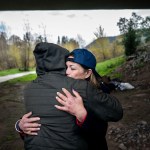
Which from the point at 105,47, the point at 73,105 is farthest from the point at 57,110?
the point at 105,47

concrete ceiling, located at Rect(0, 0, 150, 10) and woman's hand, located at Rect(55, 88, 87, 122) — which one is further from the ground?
concrete ceiling, located at Rect(0, 0, 150, 10)

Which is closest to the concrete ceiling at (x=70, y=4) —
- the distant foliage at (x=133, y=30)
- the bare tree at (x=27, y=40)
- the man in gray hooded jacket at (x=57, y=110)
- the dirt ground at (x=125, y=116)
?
the distant foliage at (x=133, y=30)

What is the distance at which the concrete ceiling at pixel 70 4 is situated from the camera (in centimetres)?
802

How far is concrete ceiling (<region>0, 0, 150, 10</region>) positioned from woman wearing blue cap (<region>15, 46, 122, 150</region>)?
682 centimetres

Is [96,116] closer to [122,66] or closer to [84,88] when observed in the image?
[84,88]

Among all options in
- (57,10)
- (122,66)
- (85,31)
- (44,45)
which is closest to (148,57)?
(122,66)

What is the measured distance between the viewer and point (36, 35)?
27.7 feet

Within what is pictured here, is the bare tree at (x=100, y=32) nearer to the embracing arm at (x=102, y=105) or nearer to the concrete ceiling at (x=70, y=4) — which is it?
the concrete ceiling at (x=70, y=4)

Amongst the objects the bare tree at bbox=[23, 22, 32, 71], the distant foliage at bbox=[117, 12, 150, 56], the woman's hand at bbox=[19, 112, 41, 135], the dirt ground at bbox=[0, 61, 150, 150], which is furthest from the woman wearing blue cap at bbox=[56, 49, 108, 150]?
the distant foliage at bbox=[117, 12, 150, 56]

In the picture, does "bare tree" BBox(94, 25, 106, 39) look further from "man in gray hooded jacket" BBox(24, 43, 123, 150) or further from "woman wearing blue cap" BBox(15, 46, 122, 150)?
"man in gray hooded jacket" BBox(24, 43, 123, 150)

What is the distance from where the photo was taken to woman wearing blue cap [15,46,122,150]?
129 cm

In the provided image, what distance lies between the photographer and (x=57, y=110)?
1304mm

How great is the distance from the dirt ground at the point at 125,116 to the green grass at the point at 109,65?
587mm

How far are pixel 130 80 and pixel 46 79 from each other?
844 cm
